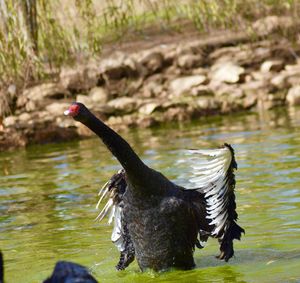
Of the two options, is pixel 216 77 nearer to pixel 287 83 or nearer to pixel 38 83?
pixel 287 83

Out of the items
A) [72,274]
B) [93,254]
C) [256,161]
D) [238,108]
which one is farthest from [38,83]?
[72,274]

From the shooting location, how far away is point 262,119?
20250 millimetres

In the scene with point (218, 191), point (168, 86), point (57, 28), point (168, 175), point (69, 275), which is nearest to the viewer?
point (69, 275)

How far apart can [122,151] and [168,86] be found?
14.6m

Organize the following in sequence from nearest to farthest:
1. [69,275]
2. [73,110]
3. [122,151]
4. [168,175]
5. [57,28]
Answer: [69,275], [73,110], [122,151], [168,175], [57,28]

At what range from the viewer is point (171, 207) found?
9.19 m

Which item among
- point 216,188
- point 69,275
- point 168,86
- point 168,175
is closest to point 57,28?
point 168,175

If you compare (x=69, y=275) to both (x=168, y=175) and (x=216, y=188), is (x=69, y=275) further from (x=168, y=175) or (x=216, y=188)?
(x=168, y=175)

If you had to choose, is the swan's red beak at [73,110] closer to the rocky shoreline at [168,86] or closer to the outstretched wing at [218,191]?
the outstretched wing at [218,191]

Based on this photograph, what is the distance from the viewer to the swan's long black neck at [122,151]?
9016mm

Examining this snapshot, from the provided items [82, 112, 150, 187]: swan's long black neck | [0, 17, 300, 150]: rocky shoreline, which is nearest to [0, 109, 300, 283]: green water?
[0, 17, 300, 150]: rocky shoreline

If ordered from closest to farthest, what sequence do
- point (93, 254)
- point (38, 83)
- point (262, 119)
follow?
point (93, 254) < point (262, 119) < point (38, 83)

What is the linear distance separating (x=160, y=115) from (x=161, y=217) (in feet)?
41.7

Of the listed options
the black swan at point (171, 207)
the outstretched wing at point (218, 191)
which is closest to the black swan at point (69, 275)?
the black swan at point (171, 207)
